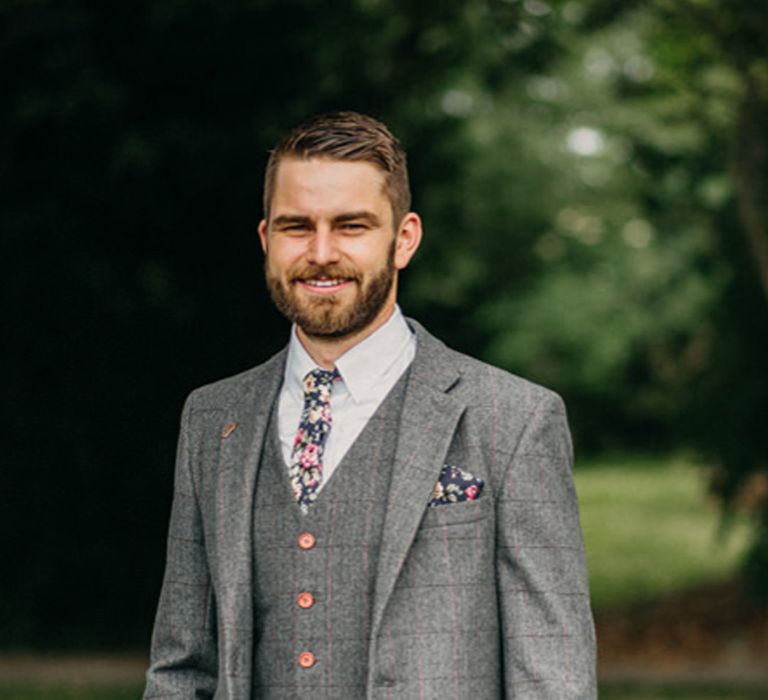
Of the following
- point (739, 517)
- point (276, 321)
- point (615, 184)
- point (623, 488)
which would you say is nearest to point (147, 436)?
point (276, 321)

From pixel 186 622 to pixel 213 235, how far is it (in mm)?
5670

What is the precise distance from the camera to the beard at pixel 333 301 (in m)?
2.54

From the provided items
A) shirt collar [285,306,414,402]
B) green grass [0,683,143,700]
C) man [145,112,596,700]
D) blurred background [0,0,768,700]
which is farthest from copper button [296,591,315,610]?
green grass [0,683,143,700]

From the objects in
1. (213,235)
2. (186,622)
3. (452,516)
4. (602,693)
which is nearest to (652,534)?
(602,693)

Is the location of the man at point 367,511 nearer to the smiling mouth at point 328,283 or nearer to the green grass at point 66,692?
the smiling mouth at point 328,283

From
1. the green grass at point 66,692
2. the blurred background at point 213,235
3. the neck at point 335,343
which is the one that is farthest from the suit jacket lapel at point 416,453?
the green grass at point 66,692

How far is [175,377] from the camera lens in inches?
325

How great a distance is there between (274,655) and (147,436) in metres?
6.00

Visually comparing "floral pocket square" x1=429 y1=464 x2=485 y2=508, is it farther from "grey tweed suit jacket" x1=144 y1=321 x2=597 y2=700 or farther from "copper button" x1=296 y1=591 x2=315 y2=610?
"copper button" x1=296 y1=591 x2=315 y2=610

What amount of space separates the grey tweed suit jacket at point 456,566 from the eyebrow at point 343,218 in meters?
0.30

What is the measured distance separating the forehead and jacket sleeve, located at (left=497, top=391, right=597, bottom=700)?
53cm

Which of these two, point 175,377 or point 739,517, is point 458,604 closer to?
point 175,377

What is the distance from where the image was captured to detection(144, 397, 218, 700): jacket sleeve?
2641mm

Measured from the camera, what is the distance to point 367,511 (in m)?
2.52
